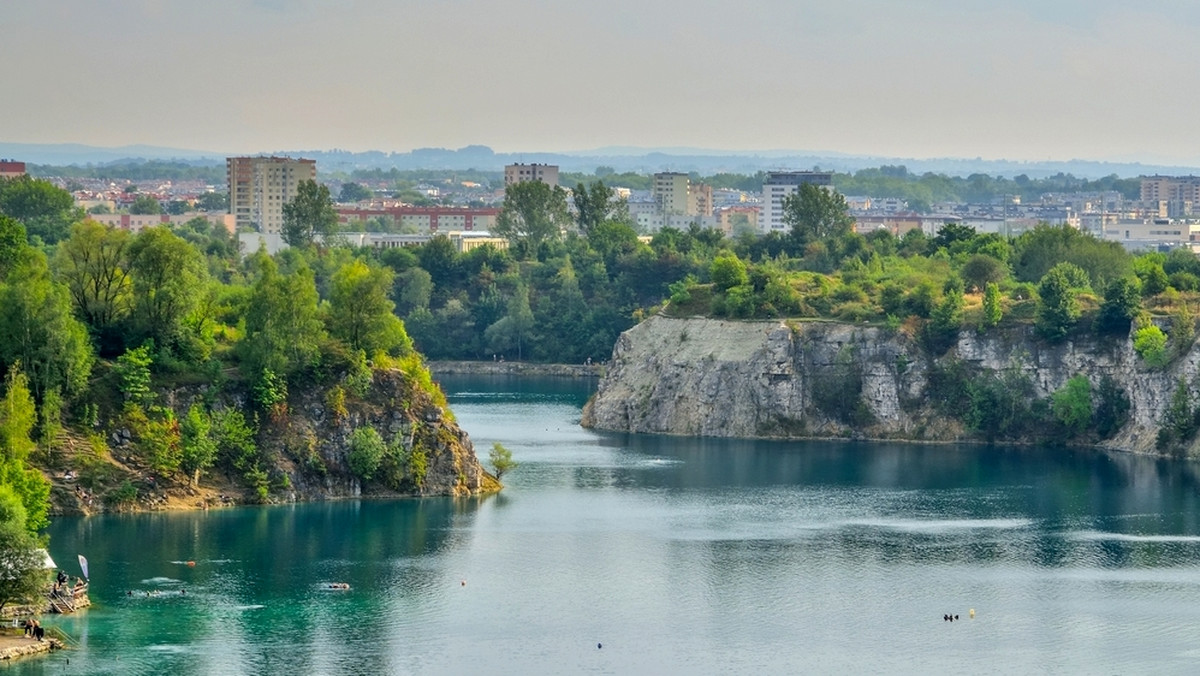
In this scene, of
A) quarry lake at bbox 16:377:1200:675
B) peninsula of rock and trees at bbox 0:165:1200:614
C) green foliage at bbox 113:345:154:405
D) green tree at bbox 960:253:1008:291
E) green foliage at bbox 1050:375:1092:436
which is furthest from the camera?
green tree at bbox 960:253:1008:291

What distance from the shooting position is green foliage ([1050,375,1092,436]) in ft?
381

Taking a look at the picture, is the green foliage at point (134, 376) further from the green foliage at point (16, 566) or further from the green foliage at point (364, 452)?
the green foliage at point (16, 566)

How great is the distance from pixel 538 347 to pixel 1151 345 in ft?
210

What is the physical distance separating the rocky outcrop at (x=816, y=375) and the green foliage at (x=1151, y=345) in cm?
153

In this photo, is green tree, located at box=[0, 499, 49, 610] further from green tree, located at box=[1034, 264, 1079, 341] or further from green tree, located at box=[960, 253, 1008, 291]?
green tree, located at box=[960, 253, 1008, 291]

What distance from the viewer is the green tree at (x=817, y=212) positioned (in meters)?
→ 176

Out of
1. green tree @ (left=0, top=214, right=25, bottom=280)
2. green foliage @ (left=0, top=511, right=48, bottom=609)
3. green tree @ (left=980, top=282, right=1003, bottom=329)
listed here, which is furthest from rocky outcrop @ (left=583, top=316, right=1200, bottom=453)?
green foliage @ (left=0, top=511, right=48, bottom=609)

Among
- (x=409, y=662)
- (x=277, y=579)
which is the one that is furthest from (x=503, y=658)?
(x=277, y=579)

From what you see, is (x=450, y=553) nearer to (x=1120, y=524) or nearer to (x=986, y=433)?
(x=1120, y=524)

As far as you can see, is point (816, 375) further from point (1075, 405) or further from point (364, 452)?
point (364, 452)

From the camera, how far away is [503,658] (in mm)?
64562

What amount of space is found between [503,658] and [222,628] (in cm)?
900

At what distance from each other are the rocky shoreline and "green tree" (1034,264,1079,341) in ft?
163

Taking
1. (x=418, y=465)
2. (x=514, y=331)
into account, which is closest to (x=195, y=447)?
Answer: (x=418, y=465)
